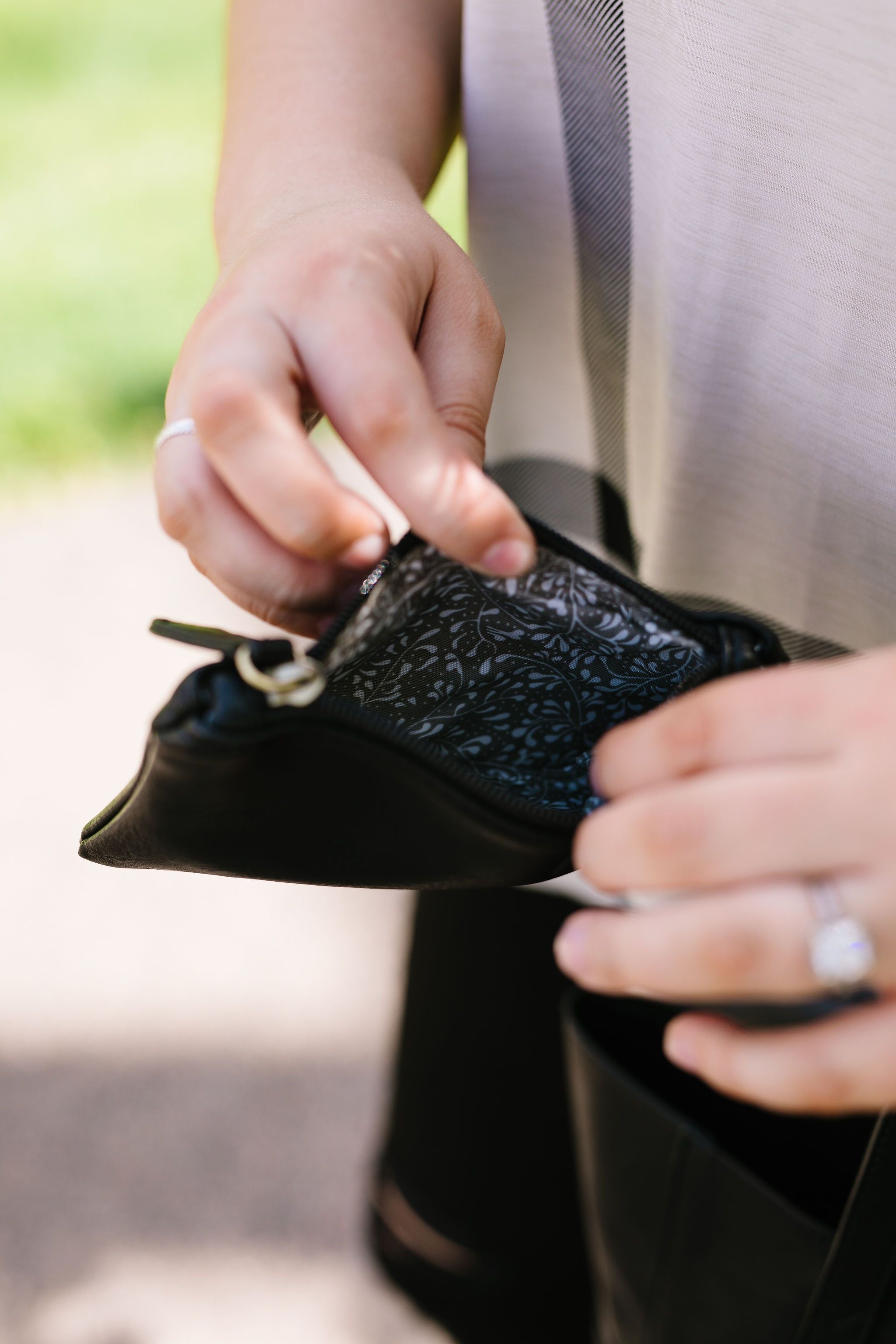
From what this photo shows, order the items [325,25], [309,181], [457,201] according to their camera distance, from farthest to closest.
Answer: [457,201] → [325,25] → [309,181]

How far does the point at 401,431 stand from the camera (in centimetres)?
59

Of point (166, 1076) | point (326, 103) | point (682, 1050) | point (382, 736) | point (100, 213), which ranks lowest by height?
point (166, 1076)

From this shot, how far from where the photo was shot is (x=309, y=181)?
752 mm

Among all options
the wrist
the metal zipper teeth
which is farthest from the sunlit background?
the metal zipper teeth

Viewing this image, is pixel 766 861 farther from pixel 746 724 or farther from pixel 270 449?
pixel 270 449

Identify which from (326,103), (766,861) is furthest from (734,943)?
(326,103)

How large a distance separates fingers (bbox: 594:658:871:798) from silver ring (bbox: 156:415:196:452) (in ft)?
1.04

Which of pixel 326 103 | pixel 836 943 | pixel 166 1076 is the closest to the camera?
pixel 836 943

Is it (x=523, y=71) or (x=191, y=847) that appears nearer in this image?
(x=191, y=847)

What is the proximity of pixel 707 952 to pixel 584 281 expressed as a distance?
0.65m

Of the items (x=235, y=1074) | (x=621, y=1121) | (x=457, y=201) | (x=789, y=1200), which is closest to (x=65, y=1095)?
(x=235, y=1074)

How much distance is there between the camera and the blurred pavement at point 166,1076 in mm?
1599

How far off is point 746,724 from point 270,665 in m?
0.24

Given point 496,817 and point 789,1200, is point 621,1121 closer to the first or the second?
point 789,1200
